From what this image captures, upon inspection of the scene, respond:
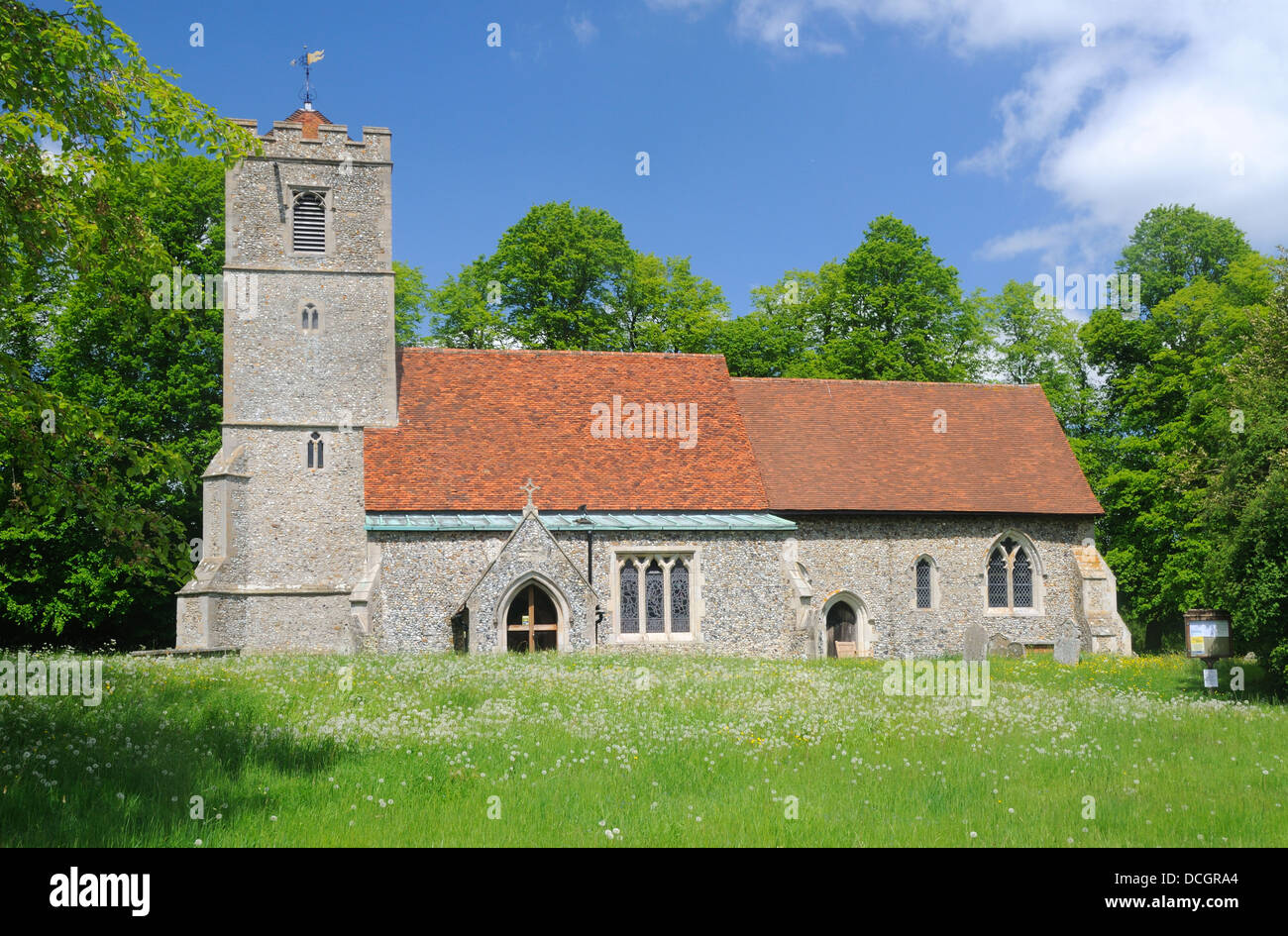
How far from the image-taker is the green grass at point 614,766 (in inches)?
310

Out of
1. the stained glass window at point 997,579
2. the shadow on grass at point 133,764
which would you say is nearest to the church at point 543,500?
the stained glass window at point 997,579

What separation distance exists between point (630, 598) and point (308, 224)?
1284 centimetres

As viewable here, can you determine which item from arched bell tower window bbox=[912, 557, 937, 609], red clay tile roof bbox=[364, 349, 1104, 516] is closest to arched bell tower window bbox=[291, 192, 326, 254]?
red clay tile roof bbox=[364, 349, 1104, 516]

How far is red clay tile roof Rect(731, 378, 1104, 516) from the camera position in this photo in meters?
28.2

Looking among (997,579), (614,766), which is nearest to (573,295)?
Answer: (997,579)

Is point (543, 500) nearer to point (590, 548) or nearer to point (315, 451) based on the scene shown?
point (590, 548)

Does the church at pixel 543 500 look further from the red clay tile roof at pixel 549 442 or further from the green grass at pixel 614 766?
the green grass at pixel 614 766

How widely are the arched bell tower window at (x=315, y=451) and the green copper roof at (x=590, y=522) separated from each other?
2309 millimetres

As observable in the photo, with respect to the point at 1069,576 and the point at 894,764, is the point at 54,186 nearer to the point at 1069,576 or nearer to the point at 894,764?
the point at 894,764

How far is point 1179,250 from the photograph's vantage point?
39.0 metres

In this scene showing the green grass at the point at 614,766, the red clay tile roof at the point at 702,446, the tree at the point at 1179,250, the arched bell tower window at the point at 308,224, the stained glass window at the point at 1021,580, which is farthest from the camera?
the tree at the point at 1179,250

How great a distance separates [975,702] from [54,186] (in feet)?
42.0
